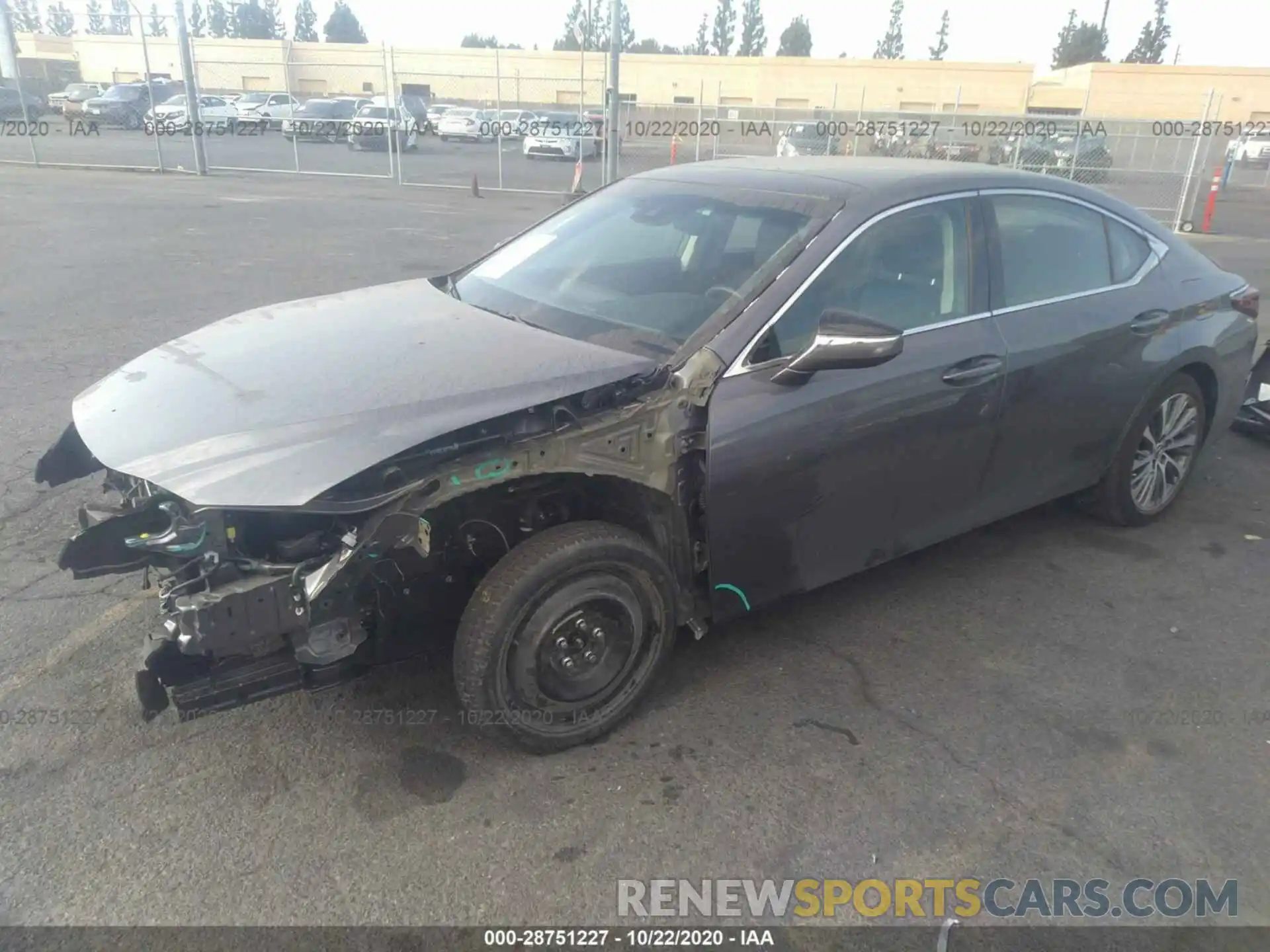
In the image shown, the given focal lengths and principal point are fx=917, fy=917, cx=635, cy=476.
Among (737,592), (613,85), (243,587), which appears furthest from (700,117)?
(243,587)

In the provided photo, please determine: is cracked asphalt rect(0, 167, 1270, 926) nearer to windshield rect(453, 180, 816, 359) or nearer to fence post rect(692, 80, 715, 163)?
windshield rect(453, 180, 816, 359)

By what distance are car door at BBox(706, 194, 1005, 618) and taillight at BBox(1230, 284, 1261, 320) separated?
1.92 metres

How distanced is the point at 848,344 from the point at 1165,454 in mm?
2647

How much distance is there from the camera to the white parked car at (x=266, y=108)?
34.1 meters

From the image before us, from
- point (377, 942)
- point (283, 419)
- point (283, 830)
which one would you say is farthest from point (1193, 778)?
point (283, 419)

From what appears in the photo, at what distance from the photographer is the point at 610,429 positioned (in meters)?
2.84

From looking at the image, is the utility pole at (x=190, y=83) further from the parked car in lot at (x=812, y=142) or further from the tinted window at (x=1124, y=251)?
the tinted window at (x=1124, y=251)

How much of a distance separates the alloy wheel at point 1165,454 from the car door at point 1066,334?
31cm

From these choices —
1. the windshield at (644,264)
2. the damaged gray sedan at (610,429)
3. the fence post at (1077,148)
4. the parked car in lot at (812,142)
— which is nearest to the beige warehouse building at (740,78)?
the parked car in lot at (812,142)

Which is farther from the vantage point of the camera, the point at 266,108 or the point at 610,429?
the point at 266,108

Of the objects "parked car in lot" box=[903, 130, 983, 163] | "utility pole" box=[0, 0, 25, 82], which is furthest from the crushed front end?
"utility pole" box=[0, 0, 25, 82]

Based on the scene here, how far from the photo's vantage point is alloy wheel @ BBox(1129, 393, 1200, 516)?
14.8 feet

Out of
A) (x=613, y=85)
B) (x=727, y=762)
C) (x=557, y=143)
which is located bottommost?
(x=727, y=762)

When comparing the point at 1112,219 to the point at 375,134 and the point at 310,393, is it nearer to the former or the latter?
the point at 310,393
